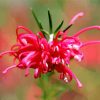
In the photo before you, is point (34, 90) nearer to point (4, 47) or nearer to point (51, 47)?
point (4, 47)

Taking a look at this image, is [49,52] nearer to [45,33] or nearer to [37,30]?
[45,33]

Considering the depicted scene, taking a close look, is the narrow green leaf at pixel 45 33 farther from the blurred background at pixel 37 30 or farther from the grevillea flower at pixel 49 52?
the blurred background at pixel 37 30

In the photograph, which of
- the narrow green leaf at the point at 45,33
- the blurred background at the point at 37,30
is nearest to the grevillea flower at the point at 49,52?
the narrow green leaf at the point at 45,33

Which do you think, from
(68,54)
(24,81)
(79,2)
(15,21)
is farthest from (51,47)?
(79,2)

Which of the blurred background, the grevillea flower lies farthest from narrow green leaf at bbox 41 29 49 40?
the blurred background

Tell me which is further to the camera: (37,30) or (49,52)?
(37,30)

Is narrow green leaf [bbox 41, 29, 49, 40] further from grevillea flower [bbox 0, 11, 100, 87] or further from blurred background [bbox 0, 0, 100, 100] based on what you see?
blurred background [bbox 0, 0, 100, 100]

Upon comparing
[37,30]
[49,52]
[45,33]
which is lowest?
[37,30]

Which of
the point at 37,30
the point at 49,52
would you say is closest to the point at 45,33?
the point at 49,52
